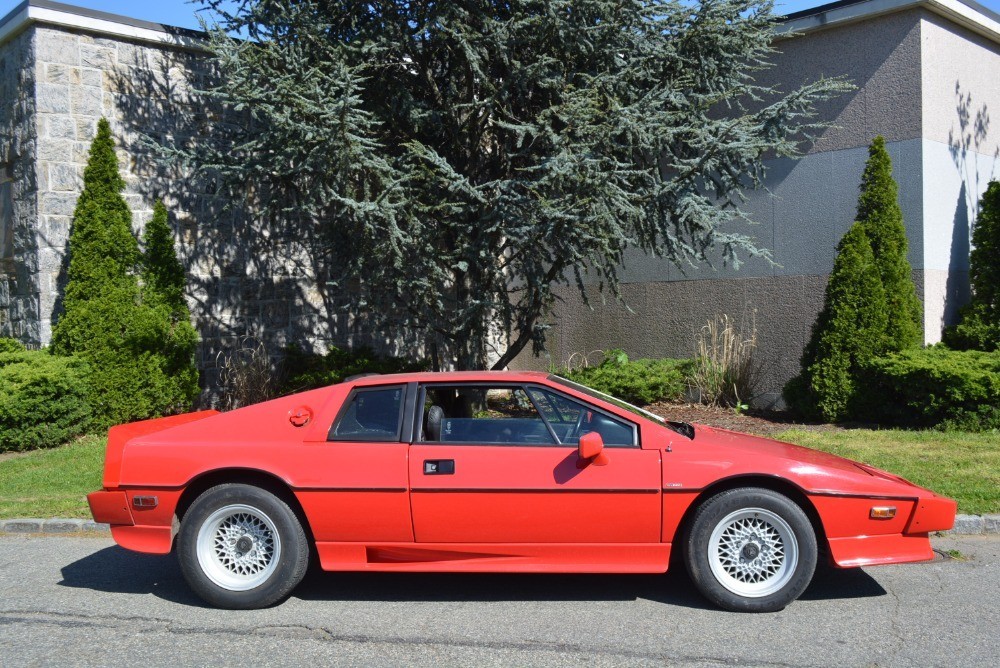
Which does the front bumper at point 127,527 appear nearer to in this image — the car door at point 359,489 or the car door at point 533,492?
the car door at point 359,489

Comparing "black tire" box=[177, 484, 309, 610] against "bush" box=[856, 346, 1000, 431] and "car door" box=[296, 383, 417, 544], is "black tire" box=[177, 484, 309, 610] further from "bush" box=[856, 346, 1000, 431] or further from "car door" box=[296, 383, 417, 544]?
"bush" box=[856, 346, 1000, 431]

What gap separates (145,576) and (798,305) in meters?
9.35

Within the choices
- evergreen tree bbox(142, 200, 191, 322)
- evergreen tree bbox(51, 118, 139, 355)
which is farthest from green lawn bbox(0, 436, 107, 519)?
evergreen tree bbox(142, 200, 191, 322)

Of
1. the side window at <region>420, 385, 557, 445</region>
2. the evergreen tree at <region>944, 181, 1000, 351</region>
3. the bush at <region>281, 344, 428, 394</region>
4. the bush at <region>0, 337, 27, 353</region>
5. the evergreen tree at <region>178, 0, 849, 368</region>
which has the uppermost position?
the evergreen tree at <region>178, 0, 849, 368</region>

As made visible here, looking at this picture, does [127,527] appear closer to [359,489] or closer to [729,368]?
[359,489]

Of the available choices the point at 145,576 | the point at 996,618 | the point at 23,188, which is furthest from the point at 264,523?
the point at 23,188

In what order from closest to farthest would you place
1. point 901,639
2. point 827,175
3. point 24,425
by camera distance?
point 901,639 → point 24,425 → point 827,175

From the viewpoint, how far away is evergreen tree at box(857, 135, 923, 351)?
35.8 ft

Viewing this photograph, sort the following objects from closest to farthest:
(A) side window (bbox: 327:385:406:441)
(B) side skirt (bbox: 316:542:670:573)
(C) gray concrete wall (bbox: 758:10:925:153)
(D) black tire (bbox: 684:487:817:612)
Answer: (D) black tire (bbox: 684:487:817:612)
(B) side skirt (bbox: 316:542:670:573)
(A) side window (bbox: 327:385:406:441)
(C) gray concrete wall (bbox: 758:10:925:153)

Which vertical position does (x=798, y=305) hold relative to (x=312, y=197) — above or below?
below

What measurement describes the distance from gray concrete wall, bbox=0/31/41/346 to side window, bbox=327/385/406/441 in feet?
27.3

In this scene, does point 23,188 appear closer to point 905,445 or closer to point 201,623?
point 201,623

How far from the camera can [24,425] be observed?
34.7 ft

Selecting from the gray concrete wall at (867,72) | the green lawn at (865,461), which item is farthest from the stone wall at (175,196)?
the gray concrete wall at (867,72)
